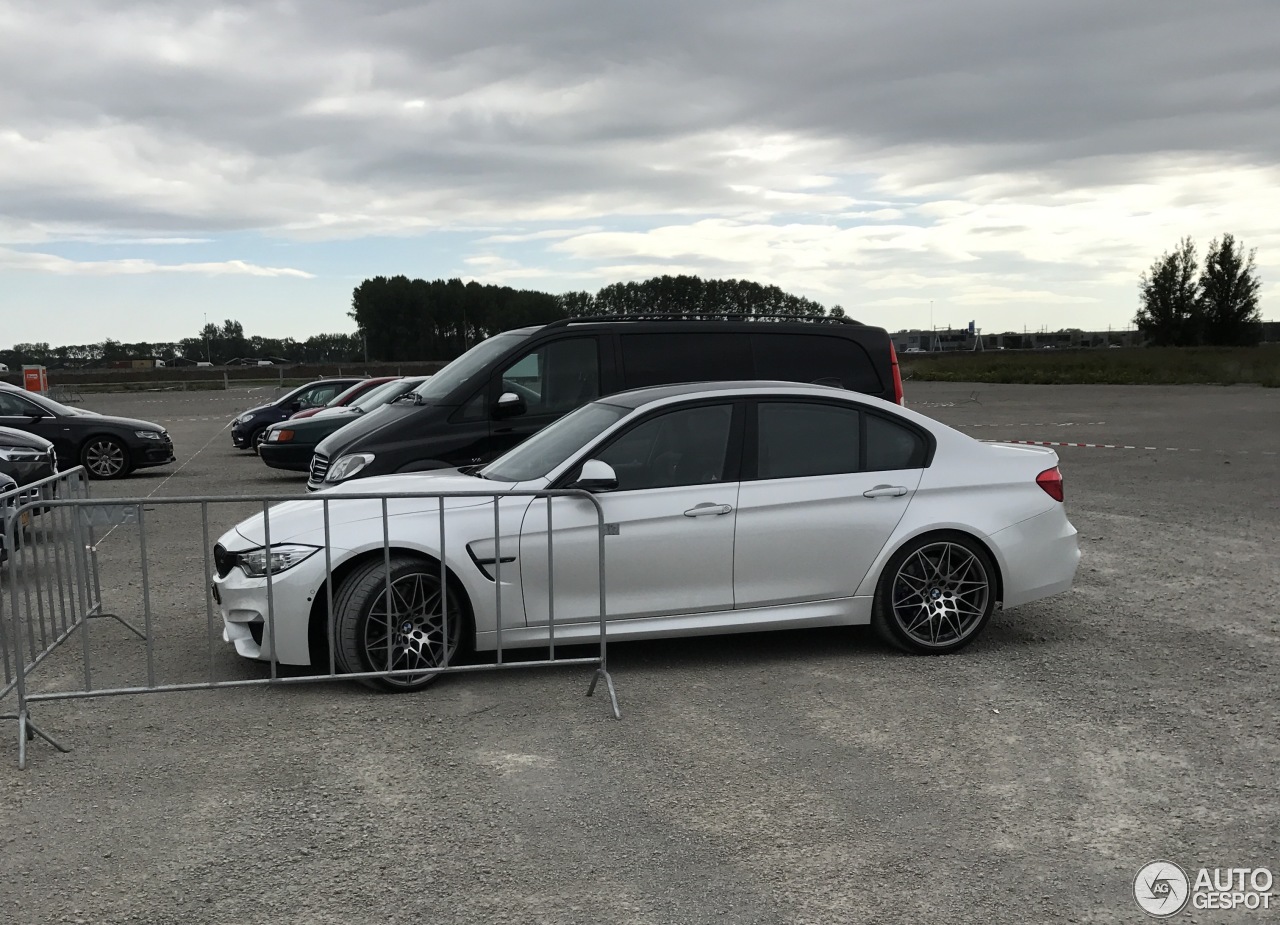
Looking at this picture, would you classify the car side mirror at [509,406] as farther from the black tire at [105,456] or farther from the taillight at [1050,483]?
the black tire at [105,456]

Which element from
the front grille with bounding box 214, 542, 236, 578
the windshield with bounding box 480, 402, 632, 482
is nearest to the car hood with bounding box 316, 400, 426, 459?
the windshield with bounding box 480, 402, 632, 482

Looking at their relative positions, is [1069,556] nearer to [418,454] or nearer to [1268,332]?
[418,454]

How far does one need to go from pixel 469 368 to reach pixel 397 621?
14.8 ft

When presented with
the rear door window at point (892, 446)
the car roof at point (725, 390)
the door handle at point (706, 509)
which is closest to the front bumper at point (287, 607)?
the door handle at point (706, 509)

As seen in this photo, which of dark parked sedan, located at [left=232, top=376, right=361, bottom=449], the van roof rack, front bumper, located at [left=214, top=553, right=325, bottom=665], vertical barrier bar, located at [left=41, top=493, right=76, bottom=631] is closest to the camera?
front bumper, located at [left=214, top=553, right=325, bottom=665]

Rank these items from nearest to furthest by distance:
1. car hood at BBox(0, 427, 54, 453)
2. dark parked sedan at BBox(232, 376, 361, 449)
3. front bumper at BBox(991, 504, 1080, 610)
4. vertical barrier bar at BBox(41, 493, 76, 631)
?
vertical barrier bar at BBox(41, 493, 76, 631)
front bumper at BBox(991, 504, 1080, 610)
car hood at BBox(0, 427, 54, 453)
dark parked sedan at BBox(232, 376, 361, 449)

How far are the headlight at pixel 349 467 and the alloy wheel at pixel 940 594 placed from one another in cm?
497

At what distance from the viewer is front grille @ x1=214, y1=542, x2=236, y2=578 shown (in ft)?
20.0

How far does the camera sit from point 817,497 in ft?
21.5

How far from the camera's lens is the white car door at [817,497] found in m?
6.41

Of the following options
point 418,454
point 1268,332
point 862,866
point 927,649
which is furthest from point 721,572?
point 1268,332

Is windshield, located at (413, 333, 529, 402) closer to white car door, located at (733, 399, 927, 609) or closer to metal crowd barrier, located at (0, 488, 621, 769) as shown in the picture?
metal crowd barrier, located at (0, 488, 621, 769)

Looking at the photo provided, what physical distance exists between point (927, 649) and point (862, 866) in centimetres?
282

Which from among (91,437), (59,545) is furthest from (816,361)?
(91,437)
